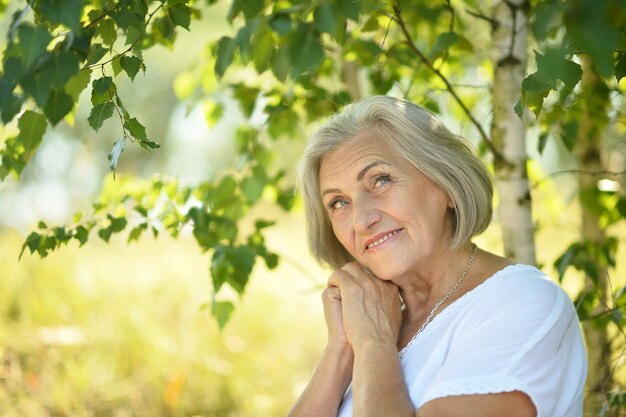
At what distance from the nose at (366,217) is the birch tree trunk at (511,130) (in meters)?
0.64

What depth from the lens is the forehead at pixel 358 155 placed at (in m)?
2.07

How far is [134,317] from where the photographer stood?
492 centimetres

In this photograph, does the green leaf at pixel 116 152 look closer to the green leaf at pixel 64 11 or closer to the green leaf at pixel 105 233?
the green leaf at pixel 64 11

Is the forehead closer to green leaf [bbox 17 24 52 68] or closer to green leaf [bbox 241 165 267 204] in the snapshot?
green leaf [bbox 241 165 267 204]

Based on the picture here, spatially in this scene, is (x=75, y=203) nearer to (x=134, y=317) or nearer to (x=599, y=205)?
(x=134, y=317)

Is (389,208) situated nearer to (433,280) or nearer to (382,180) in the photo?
(382,180)

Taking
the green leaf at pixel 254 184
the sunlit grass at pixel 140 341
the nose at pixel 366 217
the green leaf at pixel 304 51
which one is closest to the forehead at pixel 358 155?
the nose at pixel 366 217

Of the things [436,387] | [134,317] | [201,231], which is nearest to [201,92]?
[201,231]

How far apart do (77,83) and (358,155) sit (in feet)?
2.96

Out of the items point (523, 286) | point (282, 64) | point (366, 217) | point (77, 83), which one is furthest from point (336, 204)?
point (282, 64)

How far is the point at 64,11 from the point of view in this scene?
120 centimetres

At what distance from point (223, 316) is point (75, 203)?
4.81m

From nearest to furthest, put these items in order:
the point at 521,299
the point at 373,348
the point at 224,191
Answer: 1. the point at 521,299
2. the point at 373,348
3. the point at 224,191

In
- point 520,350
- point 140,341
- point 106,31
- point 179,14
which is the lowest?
point 520,350
